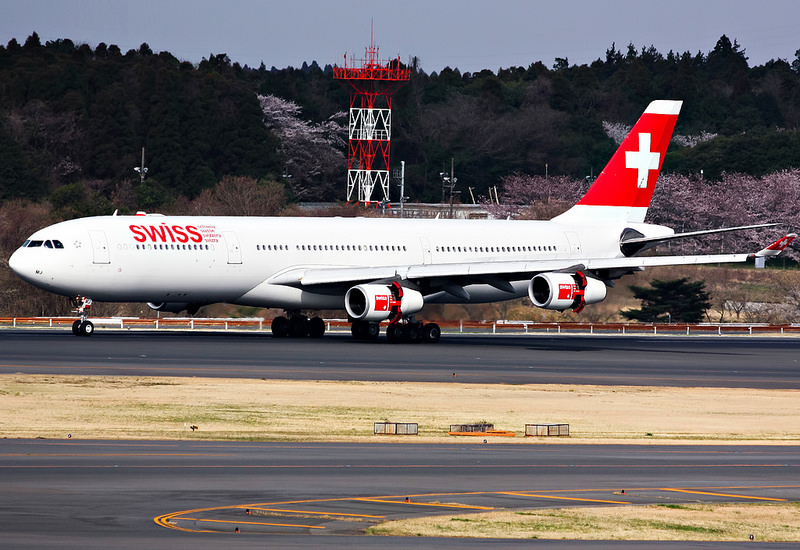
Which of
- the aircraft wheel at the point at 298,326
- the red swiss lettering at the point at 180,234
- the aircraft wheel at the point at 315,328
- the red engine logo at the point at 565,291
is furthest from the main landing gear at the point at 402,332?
the red swiss lettering at the point at 180,234

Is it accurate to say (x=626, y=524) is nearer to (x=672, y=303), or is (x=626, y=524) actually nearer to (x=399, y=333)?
(x=399, y=333)

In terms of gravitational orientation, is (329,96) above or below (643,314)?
above

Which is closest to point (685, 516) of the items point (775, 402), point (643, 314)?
point (775, 402)

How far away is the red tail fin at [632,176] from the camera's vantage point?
65375 mm

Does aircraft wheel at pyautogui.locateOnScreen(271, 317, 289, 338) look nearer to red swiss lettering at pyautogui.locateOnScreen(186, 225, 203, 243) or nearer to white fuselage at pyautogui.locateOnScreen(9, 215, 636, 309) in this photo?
white fuselage at pyautogui.locateOnScreen(9, 215, 636, 309)

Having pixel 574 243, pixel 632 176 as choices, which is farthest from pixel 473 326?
pixel 632 176

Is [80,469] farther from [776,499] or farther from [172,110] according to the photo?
[172,110]

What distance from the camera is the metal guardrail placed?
66.0 metres

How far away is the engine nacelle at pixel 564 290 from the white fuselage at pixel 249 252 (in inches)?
177

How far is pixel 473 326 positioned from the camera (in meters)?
71.1

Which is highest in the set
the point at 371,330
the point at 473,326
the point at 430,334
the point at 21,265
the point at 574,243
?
the point at 574,243

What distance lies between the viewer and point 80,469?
20.1 metres

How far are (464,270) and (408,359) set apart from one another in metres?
8.72

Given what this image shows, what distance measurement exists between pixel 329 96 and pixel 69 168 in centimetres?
5377
